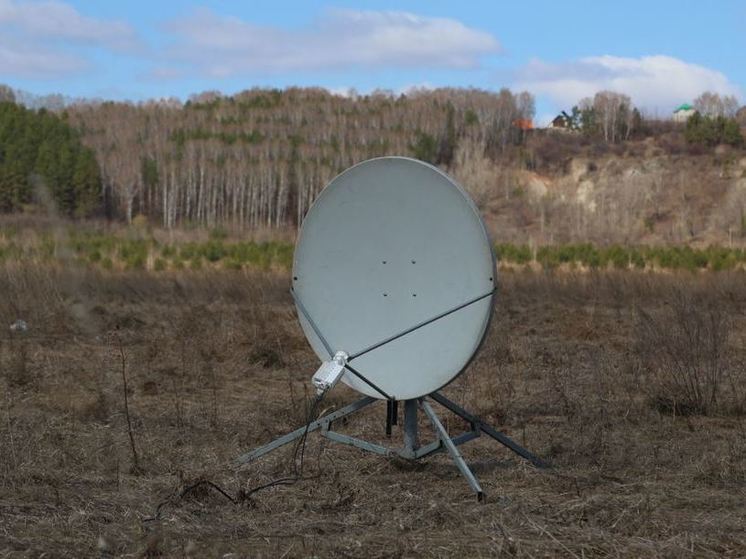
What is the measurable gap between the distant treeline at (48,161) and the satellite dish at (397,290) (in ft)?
176

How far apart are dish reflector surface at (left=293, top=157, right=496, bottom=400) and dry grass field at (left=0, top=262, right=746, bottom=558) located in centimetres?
75

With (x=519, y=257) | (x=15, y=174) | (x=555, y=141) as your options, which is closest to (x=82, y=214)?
(x=15, y=174)

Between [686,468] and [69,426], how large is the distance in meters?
4.77

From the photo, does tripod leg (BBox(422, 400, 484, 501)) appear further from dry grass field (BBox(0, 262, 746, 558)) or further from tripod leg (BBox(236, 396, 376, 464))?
tripod leg (BBox(236, 396, 376, 464))

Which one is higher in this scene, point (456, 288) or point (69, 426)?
point (456, 288)

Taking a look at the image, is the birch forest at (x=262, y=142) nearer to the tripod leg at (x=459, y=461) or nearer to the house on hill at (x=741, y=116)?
the house on hill at (x=741, y=116)

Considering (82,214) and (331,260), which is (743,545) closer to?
(331,260)

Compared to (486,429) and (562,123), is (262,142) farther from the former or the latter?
(486,429)

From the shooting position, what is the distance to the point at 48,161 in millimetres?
68000

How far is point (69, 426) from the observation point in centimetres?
841

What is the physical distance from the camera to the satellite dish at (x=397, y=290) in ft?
20.4

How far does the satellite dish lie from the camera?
6211 mm

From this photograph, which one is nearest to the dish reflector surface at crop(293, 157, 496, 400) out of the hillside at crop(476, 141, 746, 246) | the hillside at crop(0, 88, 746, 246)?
the hillside at crop(0, 88, 746, 246)

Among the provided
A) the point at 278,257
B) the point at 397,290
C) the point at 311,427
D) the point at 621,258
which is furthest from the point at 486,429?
the point at 621,258
